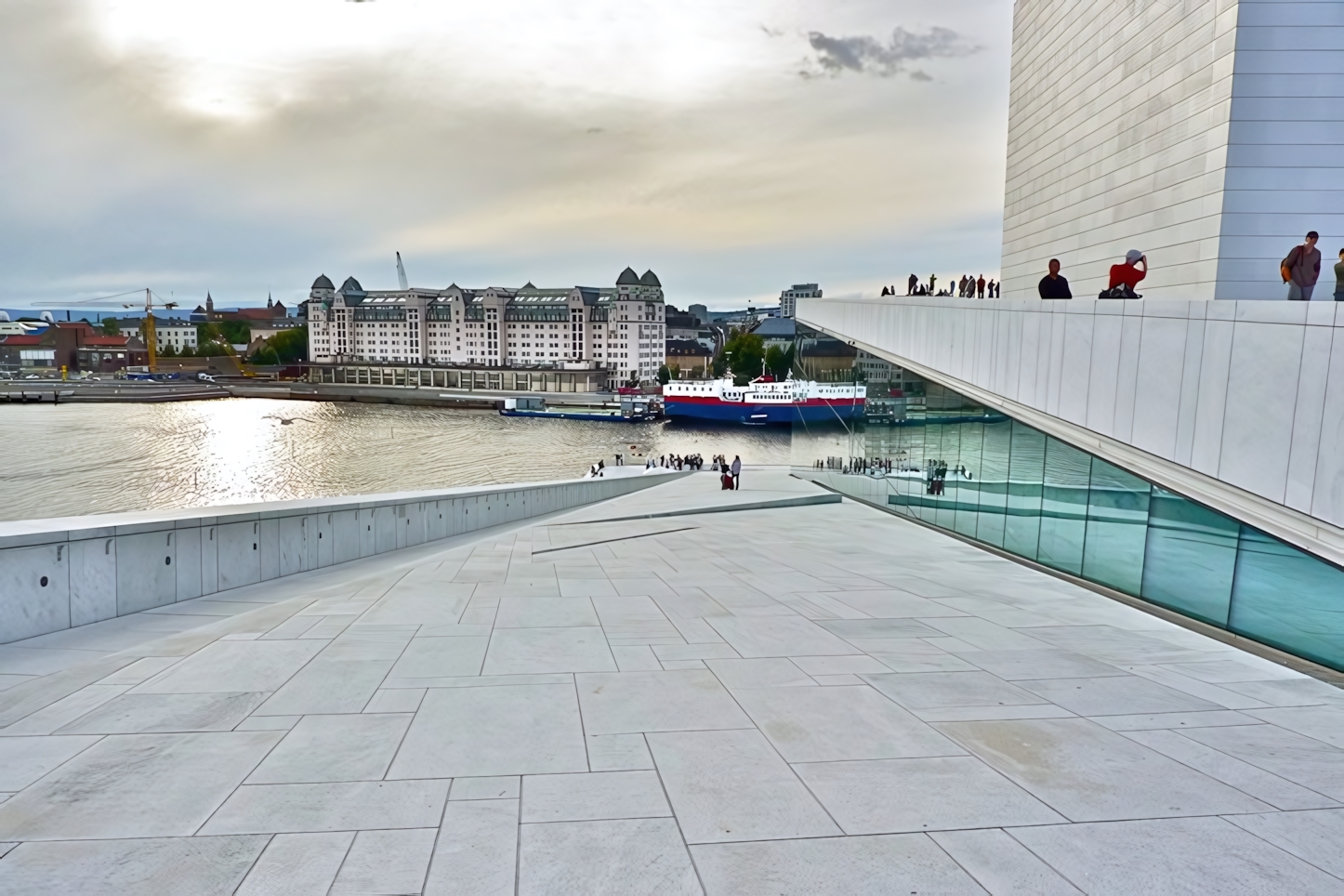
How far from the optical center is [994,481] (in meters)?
13.2

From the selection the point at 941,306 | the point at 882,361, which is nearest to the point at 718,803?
the point at 941,306

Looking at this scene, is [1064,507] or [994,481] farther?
[994,481]

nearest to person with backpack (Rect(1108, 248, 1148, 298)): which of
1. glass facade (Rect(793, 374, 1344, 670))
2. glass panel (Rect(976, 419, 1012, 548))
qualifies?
glass facade (Rect(793, 374, 1344, 670))

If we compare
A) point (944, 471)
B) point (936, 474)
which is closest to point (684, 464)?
point (936, 474)

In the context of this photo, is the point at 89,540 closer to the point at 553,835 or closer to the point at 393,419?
the point at 553,835

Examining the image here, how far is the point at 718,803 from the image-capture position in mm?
3793

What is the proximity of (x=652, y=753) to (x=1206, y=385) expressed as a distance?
6633 millimetres

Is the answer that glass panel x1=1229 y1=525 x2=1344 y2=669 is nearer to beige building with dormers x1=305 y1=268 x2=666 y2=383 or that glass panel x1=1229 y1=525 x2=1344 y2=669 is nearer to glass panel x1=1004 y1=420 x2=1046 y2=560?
glass panel x1=1004 y1=420 x2=1046 y2=560

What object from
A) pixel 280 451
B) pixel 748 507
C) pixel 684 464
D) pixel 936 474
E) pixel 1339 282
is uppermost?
pixel 1339 282

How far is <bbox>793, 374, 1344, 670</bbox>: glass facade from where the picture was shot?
6.85 metres

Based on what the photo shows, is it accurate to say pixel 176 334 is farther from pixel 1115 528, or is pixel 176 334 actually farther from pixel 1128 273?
pixel 1115 528

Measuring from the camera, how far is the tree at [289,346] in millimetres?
160125

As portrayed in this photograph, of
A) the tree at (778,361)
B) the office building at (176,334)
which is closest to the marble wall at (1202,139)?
the tree at (778,361)

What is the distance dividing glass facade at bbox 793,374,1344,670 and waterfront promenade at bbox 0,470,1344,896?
0.66 meters
